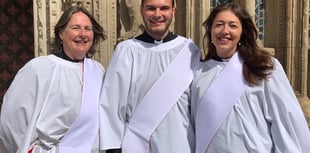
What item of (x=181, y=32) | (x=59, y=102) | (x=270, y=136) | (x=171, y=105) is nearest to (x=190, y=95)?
(x=171, y=105)

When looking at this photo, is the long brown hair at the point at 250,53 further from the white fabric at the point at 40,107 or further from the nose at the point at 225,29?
the white fabric at the point at 40,107

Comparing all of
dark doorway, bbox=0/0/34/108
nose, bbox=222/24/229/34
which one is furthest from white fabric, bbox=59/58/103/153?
dark doorway, bbox=0/0/34/108

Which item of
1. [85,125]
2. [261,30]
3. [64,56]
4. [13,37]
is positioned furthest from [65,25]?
[261,30]

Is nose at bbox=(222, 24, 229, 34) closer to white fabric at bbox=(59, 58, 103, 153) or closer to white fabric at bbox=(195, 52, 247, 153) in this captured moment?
Result: white fabric at bbox=(195, 52, 247, 153)

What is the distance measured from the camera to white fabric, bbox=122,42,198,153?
277 centimetres

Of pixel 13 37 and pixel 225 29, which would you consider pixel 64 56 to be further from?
pixel 13 37

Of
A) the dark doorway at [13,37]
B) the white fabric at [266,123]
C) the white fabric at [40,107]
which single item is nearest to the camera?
A: the white fabric at [266,123]

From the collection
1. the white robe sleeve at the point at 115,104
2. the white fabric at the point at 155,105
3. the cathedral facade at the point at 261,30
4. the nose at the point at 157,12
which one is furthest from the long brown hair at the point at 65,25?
the cathedral facade at the point at 261,30

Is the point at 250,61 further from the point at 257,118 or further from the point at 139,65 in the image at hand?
the point at 139,65

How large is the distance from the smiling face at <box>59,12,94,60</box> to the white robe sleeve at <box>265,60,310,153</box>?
3.86ft

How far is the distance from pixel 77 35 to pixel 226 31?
0.94 metres

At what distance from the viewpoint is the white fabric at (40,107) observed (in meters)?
2.63

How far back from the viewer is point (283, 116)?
253 cm

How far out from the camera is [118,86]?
2768 mm
